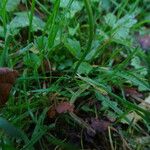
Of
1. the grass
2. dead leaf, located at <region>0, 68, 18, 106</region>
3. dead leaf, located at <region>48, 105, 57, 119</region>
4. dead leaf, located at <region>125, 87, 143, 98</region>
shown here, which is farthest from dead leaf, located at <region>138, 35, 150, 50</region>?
dead leaf, located at <region>0, 68, 18, 106</region>

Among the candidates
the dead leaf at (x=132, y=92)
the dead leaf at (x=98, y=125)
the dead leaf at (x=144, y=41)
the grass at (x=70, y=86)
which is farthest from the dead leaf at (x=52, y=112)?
the dead leaf at (x=144, y=41)

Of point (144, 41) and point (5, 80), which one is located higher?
point (144, 41)

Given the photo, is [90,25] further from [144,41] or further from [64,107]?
[144,41]

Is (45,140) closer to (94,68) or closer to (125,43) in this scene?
(94,68)

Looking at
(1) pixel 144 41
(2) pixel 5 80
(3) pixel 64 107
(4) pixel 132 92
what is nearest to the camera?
(2) pixel 5 80

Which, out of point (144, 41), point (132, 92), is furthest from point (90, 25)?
point (144, 41)

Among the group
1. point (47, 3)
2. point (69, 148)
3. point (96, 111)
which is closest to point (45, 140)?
point (69, 148)

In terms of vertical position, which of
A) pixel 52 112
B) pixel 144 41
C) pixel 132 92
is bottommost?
pixel 52 112

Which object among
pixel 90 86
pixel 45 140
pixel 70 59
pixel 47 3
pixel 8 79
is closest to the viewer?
pixel 8 79
